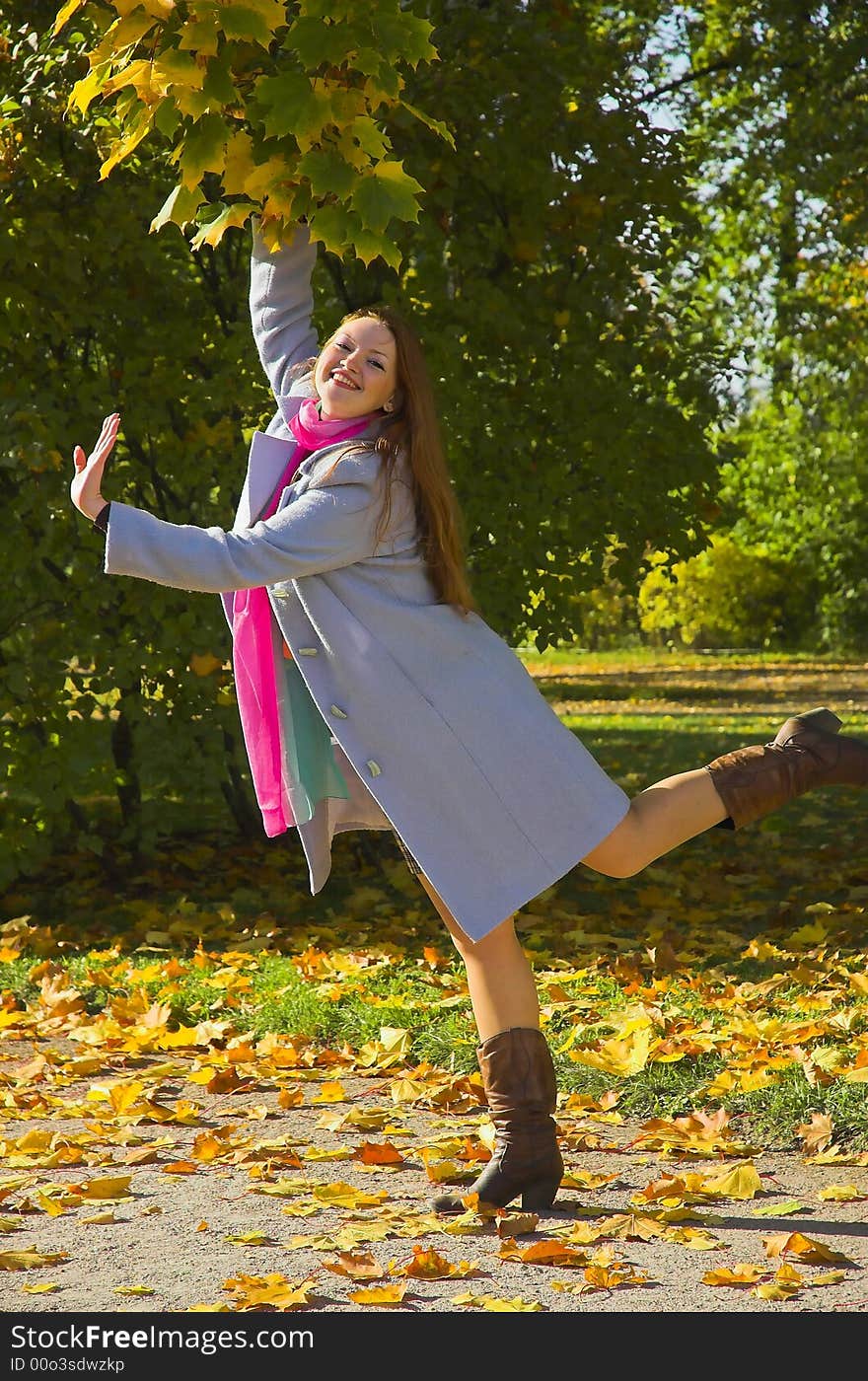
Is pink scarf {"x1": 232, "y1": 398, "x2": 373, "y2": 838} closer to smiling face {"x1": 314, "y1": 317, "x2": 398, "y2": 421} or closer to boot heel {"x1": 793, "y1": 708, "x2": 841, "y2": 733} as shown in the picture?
smiling face {"x1": 314, "y1": 317, "x2": 398, "y2": 421}

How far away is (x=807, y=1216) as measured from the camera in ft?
10.0

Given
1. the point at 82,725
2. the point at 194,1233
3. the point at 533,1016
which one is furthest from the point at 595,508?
the point at 194,1233

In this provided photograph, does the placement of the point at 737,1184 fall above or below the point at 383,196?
below

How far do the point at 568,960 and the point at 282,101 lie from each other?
304 cm

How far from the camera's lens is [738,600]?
23.5 metres

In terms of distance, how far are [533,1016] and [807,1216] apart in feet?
2.14

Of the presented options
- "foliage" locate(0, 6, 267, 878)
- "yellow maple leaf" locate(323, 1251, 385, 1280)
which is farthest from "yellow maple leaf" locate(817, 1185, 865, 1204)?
"foliage" locate(0, 6, 267, 878)

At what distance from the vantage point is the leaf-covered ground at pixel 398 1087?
109 inches

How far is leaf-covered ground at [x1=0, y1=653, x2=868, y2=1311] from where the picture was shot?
9.11 ft

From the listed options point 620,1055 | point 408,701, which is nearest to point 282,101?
point 408,701

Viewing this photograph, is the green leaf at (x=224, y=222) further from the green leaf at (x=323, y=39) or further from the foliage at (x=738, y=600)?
the foliage at (x=738, y=600)

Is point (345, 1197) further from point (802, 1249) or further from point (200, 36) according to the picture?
point (200, 36)

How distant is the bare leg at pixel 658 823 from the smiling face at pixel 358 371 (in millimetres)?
971

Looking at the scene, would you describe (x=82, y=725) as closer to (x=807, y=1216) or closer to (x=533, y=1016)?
(x=533, y=1016)
